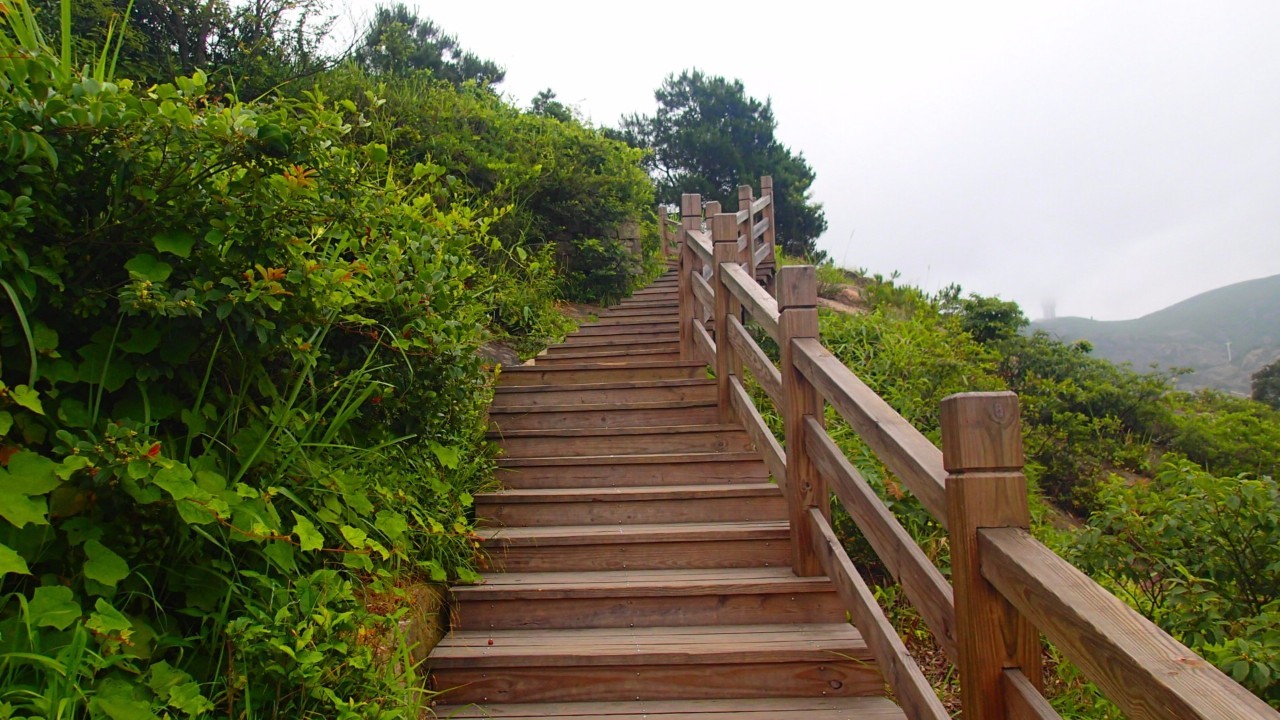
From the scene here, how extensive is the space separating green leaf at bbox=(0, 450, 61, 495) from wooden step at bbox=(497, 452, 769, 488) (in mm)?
2544

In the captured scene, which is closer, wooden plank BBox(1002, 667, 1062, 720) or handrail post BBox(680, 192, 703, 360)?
wooden plank BBox(1002, 667, 1062, 720)

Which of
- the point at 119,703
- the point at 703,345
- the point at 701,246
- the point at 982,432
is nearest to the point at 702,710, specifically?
the point at 982,432

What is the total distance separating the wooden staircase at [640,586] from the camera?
2.62 m

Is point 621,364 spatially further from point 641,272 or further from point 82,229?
A: point 641,272

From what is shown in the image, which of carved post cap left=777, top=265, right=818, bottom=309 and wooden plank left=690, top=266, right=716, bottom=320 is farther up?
wooden plank left=690, top=266, right=716, bottom=320

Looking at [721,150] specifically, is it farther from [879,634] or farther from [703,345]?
[879,634]

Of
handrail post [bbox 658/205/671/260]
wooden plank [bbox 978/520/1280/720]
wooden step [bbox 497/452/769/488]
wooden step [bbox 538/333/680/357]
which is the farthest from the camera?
handrail post [bbox 658/205/671/260]

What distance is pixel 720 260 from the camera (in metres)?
4.69

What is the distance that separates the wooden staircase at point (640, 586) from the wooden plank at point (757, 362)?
506 mm

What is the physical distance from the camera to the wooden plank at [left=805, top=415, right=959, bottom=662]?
5.93ft

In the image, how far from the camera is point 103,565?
1.69 meters

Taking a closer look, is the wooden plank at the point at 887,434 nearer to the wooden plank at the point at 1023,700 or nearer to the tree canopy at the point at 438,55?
the wooden plank at the point at 1023,700

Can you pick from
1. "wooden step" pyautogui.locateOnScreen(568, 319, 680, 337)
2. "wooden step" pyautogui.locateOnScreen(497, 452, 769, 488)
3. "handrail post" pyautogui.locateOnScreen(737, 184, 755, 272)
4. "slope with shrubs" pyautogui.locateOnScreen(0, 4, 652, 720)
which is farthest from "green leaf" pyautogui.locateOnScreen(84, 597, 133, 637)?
"handrail post" pyautogui.locateOnScreen(737, 184, 755, 272)

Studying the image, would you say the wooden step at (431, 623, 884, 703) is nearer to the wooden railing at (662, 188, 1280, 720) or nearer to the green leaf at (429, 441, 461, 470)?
the wooden railing at (662, 188, 1280, 720)
